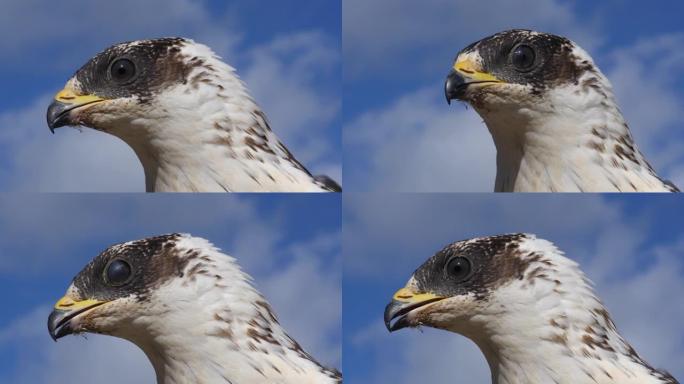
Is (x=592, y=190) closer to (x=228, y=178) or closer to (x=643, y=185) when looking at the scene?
(x=643, y=185)

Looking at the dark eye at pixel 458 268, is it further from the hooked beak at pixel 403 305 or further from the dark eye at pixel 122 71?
the dark eye at pixel 122 71

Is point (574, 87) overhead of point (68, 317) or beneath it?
overhead

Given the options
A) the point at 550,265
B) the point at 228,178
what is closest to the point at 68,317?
the point at 228,178

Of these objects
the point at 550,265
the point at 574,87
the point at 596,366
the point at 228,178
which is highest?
the point at 574,87

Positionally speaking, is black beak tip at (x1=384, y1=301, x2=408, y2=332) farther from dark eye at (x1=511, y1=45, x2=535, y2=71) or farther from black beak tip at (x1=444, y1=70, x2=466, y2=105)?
dark eye at (x1=511, y1=45, x2=535, y2=71)

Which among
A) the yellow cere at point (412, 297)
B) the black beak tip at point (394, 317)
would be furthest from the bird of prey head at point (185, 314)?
the yellow cere at point (412, 297)

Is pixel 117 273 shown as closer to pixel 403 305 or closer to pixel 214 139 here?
pixel 214 139

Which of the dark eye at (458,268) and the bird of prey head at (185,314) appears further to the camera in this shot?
the dark eye at (458,268)
